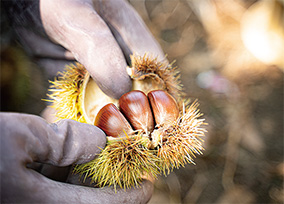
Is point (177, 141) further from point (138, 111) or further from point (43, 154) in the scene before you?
point (43, 154)

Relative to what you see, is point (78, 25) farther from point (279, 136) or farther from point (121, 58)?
point (279, 136)

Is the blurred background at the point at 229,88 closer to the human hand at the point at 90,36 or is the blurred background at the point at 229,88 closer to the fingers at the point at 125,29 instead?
the fingers at the point at 125,29

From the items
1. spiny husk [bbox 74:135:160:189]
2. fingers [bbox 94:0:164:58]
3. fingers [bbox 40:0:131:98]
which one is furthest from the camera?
fingers [bbox 94:0:164:58]

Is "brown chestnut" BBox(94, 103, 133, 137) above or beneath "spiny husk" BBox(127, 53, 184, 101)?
beneath

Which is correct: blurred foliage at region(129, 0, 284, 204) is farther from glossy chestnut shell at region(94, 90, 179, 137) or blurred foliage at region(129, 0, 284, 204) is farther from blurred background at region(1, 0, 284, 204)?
glossy chestnut shell at region(94, 90, 179, 137)

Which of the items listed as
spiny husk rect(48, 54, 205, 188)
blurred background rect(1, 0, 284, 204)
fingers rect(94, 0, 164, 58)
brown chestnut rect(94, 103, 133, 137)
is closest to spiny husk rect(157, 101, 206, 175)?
spiny husk rect(48, 54, 205, 188)

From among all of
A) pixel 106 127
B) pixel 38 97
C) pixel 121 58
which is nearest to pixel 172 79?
pixel 121 58

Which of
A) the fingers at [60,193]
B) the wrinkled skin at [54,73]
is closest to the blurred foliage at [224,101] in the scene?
the wrinkled skin at [54,73]
